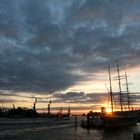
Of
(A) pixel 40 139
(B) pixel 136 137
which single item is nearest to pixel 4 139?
(A) pixel 40 139

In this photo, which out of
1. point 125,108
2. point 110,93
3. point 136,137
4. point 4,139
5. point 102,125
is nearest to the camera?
point 136,137

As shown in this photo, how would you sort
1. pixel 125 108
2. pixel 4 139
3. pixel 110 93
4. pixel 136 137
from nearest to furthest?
pixel 136 137
pixel 4 139
pixel 110 93
pixel 125 108

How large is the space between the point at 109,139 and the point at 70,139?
989 cm

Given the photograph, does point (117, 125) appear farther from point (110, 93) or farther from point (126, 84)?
point (126, 84)

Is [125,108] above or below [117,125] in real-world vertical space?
above

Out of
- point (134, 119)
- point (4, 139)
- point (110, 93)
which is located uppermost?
point (110, 93)

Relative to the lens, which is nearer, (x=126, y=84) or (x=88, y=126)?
(x=88, y=126)

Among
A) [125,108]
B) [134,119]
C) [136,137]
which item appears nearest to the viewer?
[136,137]

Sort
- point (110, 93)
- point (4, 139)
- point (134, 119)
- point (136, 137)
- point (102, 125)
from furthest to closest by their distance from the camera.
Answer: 1. point (134, 119)
2. point (110, 93)
3. point (102, 125)
4. point (4, 139)
5. point (136, 137)

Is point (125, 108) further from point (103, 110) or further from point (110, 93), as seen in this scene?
point (110, 93)

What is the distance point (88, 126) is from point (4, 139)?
2370 inches

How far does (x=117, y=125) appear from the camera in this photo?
129 m

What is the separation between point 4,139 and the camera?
73375 mm

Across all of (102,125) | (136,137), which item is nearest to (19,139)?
(136,137)
